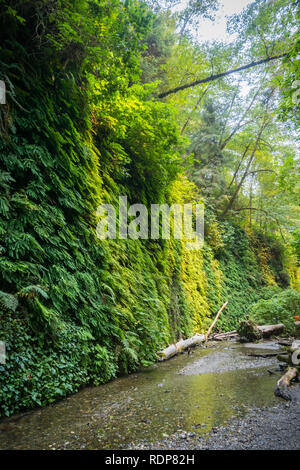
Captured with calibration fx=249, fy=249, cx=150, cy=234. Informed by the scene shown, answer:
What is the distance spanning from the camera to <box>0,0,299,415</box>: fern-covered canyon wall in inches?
124

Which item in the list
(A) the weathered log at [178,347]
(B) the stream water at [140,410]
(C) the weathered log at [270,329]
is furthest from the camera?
(C) the weathered log at [270,329]

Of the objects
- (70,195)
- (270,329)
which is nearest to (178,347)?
(270,329)

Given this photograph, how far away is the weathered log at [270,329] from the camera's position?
9.16m

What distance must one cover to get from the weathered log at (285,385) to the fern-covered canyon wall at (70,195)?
7.91 ft

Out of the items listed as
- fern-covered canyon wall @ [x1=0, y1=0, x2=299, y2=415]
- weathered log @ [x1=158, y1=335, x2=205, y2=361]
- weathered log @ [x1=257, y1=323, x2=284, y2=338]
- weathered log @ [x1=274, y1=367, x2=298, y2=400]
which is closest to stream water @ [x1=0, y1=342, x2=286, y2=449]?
weathered log @ [x1=274, y1=367, x2=298, y2=400]

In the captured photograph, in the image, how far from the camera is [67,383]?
3.32 meters

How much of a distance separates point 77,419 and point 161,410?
0.94 m

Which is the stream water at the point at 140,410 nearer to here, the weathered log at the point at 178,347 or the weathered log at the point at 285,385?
the weathered log at the point at 285,385

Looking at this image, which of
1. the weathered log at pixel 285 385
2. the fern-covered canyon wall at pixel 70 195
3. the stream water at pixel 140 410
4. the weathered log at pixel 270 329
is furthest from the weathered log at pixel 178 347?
the weathered log at pixel 285 385

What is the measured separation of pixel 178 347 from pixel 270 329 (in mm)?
4289

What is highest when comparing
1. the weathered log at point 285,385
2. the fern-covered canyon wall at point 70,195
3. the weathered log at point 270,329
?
Answer: the fern-covered canyon wall at point 70,195

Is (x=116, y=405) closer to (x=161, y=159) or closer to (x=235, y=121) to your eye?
(x=161, y=159)

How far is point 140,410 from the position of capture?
114 inches

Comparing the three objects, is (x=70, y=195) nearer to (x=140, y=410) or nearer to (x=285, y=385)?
(x=140, y=410)
